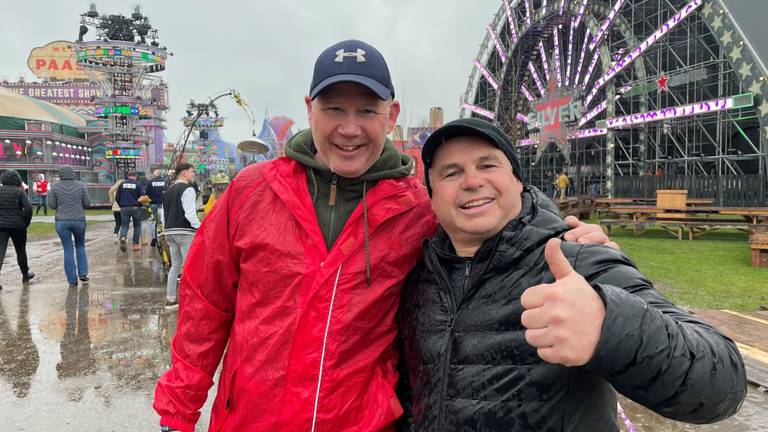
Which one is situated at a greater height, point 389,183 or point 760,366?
point 389,183

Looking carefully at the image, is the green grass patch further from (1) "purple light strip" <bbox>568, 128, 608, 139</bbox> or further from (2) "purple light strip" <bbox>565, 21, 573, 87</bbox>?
(2) "purple light strip" <bbox>565, 21, 573, 87</bbox>

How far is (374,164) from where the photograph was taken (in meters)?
1.87

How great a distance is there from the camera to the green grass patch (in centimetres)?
659

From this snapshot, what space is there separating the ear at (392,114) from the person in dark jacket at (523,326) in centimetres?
35

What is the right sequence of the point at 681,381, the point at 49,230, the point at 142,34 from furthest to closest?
1. the point at 142,34
2. the point at 49,230
3. the point at 681,381

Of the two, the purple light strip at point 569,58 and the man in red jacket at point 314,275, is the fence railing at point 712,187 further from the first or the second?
the man in red jacket at point 314,275

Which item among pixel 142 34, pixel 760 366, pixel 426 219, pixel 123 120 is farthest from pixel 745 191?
pixel 142 34

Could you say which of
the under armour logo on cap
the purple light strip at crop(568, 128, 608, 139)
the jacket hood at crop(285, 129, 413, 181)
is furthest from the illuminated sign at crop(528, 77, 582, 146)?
the under armour logo on cap

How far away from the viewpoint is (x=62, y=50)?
6956 cm

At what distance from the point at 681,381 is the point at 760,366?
13.1 ft

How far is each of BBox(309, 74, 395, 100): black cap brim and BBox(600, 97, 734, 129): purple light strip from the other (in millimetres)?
20003

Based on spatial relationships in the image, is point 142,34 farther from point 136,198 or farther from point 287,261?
point 287,261

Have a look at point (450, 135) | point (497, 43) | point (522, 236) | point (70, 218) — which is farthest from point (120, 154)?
point (522, 236)

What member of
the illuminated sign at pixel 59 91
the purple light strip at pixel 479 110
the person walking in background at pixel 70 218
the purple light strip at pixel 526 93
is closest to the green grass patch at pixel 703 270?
the person walking in background at pixel 70 218
